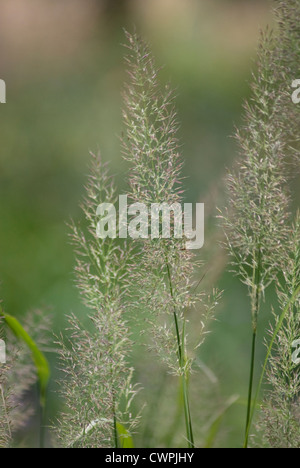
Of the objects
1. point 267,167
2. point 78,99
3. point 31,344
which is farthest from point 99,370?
point 78,99

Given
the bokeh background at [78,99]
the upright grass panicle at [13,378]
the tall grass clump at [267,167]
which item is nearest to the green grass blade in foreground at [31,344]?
the upright grass panicle at [13,378]

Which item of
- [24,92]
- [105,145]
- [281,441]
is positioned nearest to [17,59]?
[24,92]

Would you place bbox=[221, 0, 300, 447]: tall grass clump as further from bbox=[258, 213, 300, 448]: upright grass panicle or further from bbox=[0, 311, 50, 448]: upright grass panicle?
bbox=[0, 311, 50, 448]: upright grass panicle

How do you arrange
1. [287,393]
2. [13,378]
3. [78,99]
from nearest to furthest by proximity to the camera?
1. [287,393]
2. [13,378]
3. [78,99]

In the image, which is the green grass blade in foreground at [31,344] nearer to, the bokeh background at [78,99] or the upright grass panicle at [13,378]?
the upright grass panicle at [13,378]

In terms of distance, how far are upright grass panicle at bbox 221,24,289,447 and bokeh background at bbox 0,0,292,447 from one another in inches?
17.4

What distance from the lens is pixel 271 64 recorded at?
0.43 meters

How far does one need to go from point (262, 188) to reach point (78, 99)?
644 mm

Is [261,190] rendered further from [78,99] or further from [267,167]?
[78,99]

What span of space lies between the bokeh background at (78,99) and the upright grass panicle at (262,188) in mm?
441

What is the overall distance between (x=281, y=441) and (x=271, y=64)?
25 centimetres

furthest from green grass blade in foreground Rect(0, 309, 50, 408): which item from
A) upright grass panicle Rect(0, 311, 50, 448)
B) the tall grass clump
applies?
the tall grass clump

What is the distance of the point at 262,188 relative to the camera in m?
0.42
